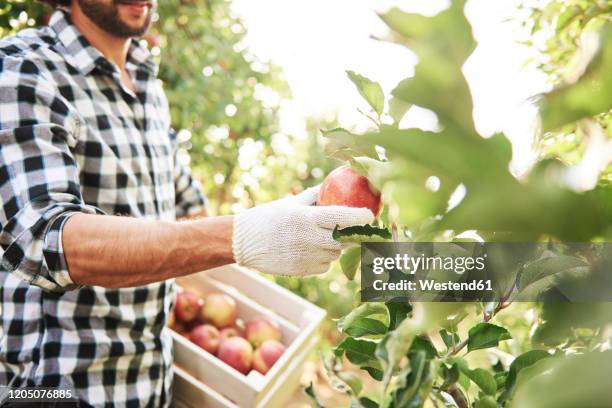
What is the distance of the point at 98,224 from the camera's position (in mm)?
982

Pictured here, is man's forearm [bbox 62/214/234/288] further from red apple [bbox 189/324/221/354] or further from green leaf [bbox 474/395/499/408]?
red apple [bbox 189/324/221/354]

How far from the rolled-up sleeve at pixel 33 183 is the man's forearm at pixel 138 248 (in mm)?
30

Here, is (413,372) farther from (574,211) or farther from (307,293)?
(307,293)

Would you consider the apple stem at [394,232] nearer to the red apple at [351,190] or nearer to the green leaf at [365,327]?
the green leaf at [365,327]

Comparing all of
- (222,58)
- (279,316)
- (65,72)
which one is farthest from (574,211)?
(222,58)

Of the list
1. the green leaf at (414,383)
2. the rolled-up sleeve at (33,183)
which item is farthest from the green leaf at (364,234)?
the rolled-up sleeve at (33,183)

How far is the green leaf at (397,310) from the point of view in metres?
0.60

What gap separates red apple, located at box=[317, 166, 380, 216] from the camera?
39.3 inches

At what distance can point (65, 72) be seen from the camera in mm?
1229

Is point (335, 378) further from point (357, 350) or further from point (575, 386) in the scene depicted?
point (575, 386)

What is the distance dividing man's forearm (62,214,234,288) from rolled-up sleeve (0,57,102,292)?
0.03 m

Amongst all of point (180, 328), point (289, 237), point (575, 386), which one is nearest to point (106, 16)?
point (289, 237)

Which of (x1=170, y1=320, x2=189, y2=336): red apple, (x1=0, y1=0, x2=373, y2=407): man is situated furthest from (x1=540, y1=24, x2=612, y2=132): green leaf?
(x1=170, y1=320, x2=189, y2=336): red apple

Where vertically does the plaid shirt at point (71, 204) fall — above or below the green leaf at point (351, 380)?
below
